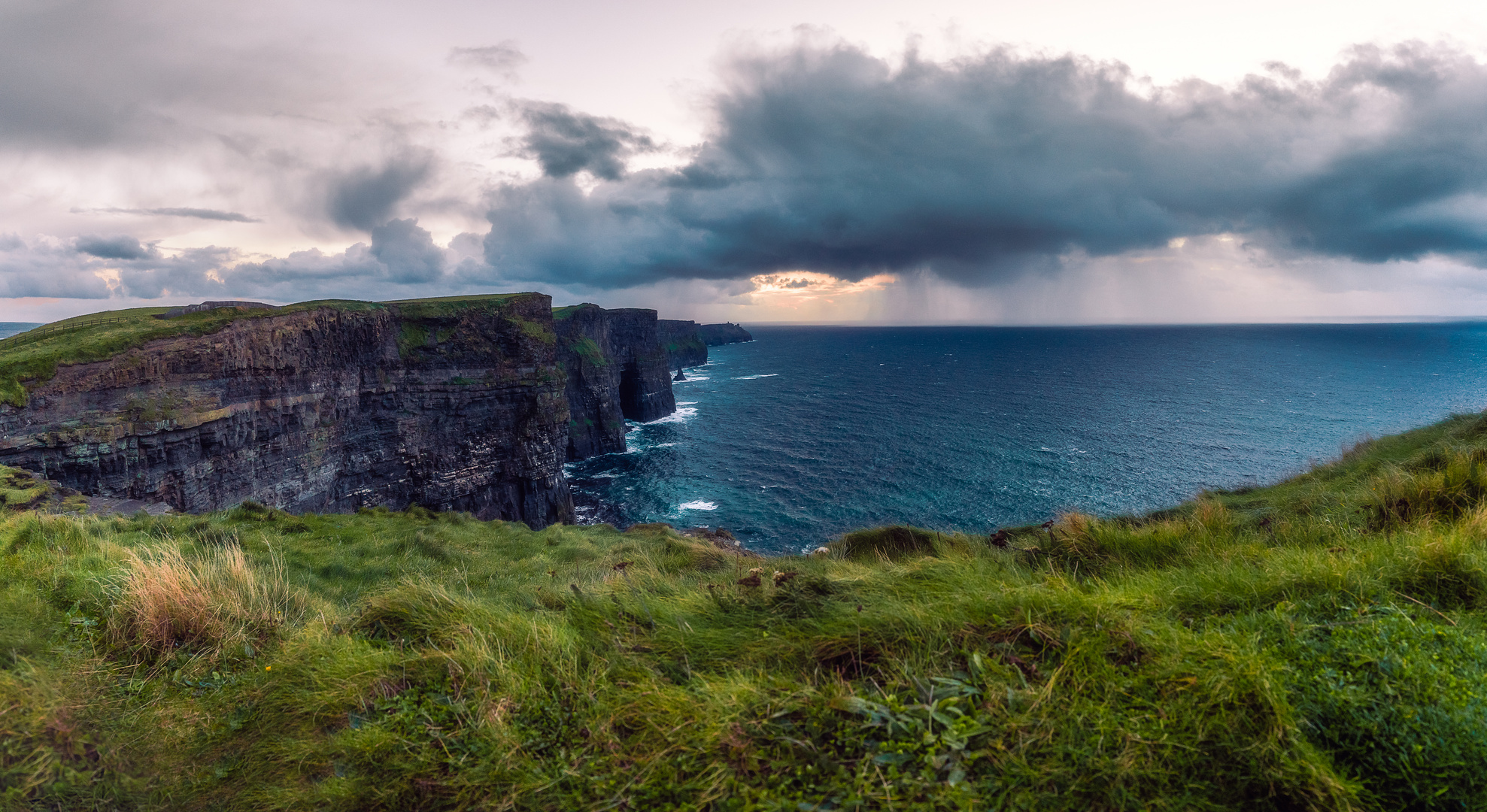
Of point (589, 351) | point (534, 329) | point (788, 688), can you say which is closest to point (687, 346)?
point (589, 351)

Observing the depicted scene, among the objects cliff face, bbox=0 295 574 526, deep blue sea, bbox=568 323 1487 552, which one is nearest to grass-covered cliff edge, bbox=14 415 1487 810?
deep blue sea, bbox=568 323 1487 552

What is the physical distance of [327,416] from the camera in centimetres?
3584

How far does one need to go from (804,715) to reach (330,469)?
43100 millimetres

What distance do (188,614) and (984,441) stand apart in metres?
63.2

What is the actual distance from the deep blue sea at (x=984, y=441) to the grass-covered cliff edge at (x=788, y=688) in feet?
88.5

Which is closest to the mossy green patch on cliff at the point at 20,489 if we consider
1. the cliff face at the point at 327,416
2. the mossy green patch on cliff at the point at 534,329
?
the cliff face at the point at 327,416

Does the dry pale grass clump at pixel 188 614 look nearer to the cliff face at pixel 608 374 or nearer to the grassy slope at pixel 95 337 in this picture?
the grassy slope at pixel 95 337

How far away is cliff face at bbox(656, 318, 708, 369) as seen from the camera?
165250 millimetres

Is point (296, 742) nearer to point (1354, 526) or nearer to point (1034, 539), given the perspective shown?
point (1034, 539)

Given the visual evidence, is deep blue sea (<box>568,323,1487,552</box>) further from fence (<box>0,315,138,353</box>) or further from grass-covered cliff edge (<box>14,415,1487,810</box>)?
fence (<box>0,315,138,353</box>)

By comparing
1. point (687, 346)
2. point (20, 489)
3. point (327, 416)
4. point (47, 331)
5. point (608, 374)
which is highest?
point (687, 346)

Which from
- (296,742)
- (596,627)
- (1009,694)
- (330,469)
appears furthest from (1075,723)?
(330,469)

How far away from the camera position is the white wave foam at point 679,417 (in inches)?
3410

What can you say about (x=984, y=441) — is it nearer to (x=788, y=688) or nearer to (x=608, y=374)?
(x=608, y=374)
